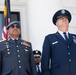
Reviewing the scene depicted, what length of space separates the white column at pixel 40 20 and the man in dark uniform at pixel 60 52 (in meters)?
2.45

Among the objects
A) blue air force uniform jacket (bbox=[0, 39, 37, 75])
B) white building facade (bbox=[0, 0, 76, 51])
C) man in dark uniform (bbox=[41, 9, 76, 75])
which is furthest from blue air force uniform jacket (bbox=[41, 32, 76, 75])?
white building facade (bbox=[0, 0, 76, 51])

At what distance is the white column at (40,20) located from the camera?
264 inches

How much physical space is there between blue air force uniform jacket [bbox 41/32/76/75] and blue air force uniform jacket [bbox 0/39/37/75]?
27cm

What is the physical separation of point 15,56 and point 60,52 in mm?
569

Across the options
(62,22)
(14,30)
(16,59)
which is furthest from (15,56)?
(62,22)

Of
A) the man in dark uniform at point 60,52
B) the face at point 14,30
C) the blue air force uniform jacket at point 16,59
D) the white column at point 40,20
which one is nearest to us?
the man in dark uniform at point 60,52

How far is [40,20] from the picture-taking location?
22.3 feet

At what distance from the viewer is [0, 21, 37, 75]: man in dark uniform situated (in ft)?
13.6

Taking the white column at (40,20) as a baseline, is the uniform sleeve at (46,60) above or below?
below

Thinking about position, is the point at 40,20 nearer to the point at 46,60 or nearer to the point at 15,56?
the point at 15,56

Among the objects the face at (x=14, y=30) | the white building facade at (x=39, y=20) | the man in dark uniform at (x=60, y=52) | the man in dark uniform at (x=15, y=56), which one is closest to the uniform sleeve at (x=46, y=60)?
the man in dark uniform at (x=60, y=52)

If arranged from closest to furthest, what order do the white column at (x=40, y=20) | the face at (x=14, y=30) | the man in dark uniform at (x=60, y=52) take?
the man in dark uniform at (x=60, y=52) < the face at (x=14, y=30) < the white column at (x=40, y=20)

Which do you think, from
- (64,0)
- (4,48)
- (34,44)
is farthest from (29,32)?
(4,48)

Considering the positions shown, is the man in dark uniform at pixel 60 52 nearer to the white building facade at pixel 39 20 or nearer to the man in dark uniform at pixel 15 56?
the man in dark uniform at pixel 15 56
